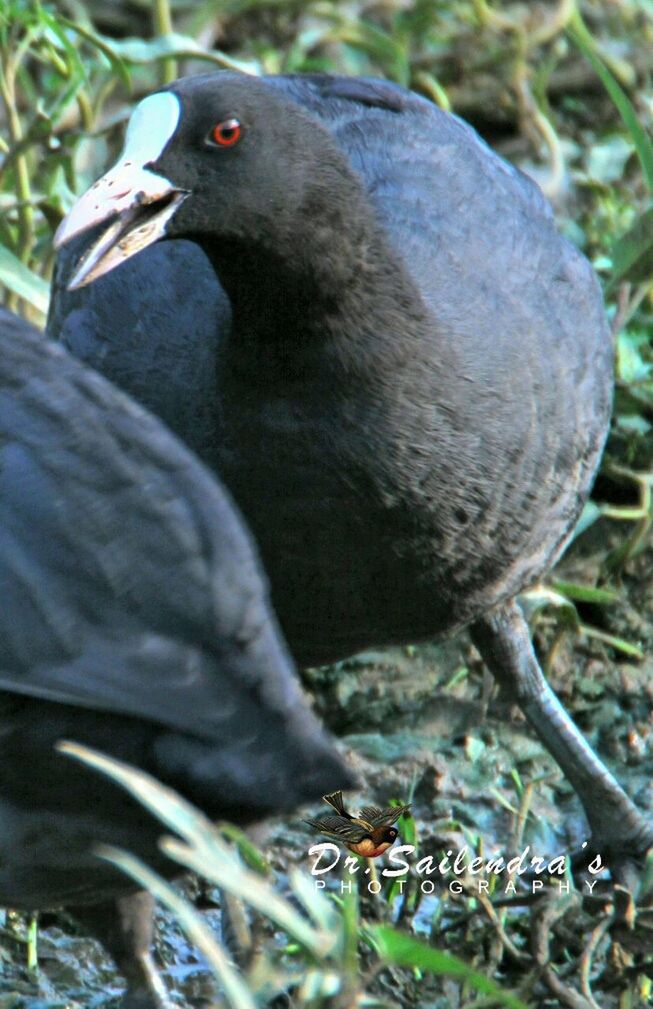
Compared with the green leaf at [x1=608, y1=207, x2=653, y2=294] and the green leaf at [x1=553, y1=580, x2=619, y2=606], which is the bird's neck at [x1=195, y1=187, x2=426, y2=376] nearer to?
the green leaf at [x1=553, y1=580, x2=619, y2=606]

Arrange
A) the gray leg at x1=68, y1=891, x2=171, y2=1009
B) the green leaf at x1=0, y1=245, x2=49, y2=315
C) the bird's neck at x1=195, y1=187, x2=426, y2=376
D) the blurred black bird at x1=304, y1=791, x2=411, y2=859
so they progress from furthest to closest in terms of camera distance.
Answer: the green leaf at x1=0, y1=245, x2=49, y2=315 < the blurred black bird at x1=304, y1=791, x2=411, y2=859 < the bird's neck at x1=195, y1=187, x2=426, y2=376 < the gray leg at x1=68, y1=891, x2=171, y2=1009

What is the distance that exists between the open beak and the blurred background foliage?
1.08 metres

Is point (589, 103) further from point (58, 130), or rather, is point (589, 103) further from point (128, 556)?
point (128, 556)

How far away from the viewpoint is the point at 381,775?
12.4ft

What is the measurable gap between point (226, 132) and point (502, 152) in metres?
2.78

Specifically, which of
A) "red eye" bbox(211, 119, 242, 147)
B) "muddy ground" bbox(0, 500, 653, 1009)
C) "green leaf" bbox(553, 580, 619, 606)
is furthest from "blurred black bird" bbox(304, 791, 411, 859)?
"red eye" bbox(211, 119, 242, 147)

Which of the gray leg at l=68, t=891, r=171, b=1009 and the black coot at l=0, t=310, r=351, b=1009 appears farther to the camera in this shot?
the gray leg at l=68, t=891, r=171, b=1009

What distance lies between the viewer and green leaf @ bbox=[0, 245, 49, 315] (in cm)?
392

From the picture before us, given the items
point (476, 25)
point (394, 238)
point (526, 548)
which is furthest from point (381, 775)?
point (476, 25)

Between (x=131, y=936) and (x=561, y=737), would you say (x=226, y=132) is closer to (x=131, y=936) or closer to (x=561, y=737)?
(x=131, y=936)

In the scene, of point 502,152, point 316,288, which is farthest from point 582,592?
point 502,152

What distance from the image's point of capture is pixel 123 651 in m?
2.05

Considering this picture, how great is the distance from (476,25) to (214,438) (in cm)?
304

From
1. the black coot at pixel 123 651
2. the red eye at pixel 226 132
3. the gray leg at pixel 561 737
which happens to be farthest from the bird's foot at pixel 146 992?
the red eye at pixel 226 132
